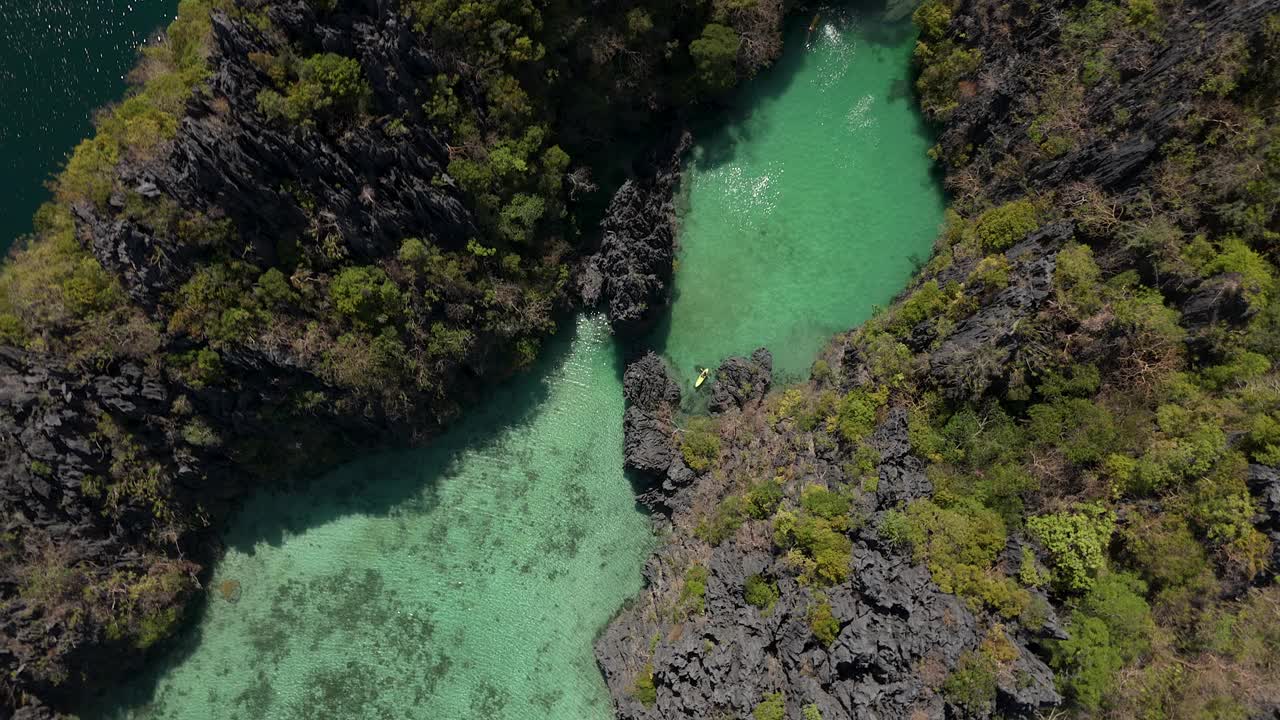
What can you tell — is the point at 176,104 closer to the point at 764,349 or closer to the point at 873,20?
the point at 764,349

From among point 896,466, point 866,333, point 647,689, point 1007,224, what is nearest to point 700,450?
point 896,466

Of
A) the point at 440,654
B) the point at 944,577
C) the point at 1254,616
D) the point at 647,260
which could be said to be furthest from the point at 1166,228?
the point at 440,654

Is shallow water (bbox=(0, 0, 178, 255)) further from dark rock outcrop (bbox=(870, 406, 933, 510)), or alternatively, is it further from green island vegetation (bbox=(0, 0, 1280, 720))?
dark rock outcrop (bbox=(870, 406, 933, 510))

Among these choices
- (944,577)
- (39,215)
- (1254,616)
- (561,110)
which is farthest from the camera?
(561,110)

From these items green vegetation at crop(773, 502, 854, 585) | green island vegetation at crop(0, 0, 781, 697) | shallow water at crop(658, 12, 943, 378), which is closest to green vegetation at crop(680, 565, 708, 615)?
green vegetation at crop(773, 502, 854, 585)

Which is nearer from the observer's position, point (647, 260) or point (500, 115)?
point (500, 115)

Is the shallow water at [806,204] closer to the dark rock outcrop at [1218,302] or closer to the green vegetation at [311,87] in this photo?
the dark rock outcrop at [1218,302]

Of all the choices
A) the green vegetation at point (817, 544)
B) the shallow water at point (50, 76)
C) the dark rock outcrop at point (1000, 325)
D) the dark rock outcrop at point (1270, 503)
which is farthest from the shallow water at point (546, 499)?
the shallow water at point (50, 76)
